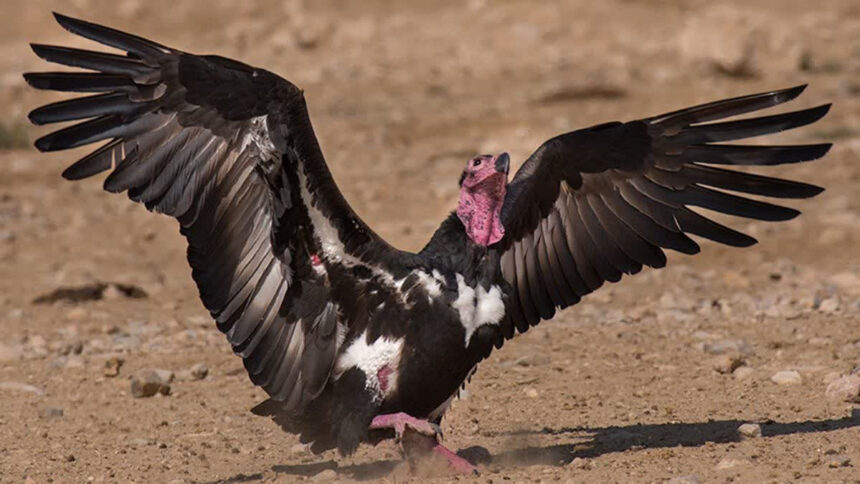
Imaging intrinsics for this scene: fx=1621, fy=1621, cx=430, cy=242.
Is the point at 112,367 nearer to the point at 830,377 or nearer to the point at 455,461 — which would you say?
the point at 455,461

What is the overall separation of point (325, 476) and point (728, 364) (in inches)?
106

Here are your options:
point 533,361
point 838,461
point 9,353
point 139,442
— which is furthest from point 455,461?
point 9,353

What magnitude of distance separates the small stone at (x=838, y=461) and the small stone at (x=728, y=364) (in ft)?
6.58

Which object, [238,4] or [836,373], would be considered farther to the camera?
[238,4]

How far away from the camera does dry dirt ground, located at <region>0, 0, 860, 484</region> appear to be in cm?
749

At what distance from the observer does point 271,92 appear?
6.66 m

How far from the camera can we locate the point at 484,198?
23.3 ft

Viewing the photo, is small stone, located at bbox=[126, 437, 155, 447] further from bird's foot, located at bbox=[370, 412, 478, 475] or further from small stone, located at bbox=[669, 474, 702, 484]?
small stone, located at bbox=[669, 474, 702, 484]

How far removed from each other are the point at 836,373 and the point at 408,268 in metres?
2.70

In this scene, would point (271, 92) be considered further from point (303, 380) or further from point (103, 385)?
point (103, 385)

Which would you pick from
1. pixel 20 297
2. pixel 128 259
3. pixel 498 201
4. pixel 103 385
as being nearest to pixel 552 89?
pixel 128 259

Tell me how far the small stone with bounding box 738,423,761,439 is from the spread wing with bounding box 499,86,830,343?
83 centimetres

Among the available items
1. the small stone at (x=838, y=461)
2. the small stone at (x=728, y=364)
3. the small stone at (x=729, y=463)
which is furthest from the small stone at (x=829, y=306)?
the small stone at (x=729, y=463)

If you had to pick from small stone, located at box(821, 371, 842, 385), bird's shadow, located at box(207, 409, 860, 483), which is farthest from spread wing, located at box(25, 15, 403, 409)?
small stone, located at box(821, 371, 842, 385)
